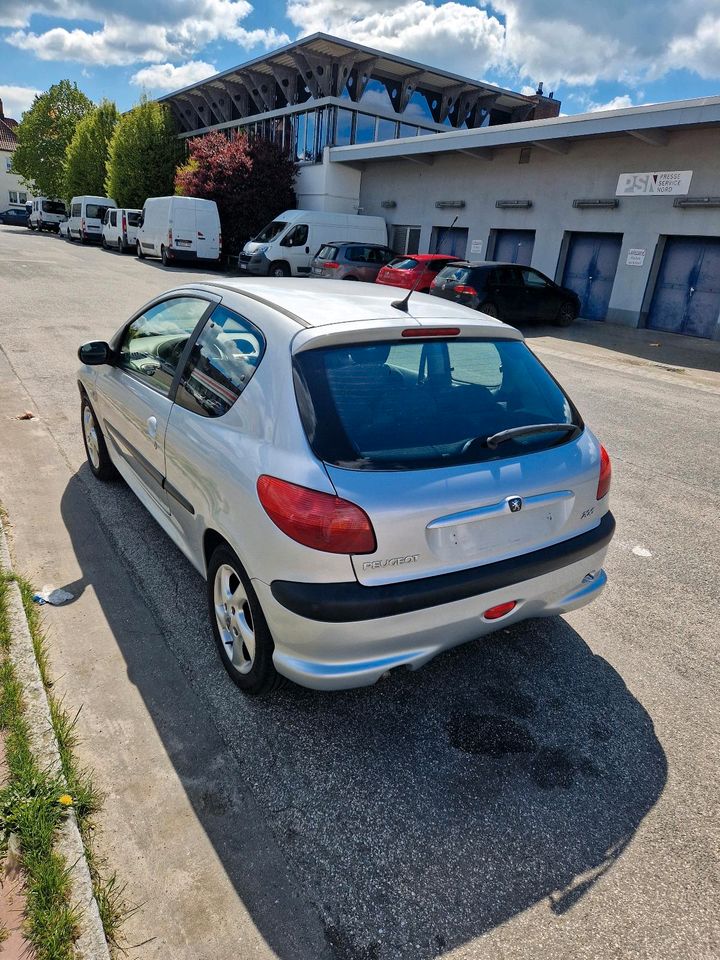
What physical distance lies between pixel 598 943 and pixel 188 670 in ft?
6.29

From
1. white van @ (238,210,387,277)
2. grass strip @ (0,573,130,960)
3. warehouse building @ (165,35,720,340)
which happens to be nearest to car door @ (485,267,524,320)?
warehouse building @ (165,35,720,340)

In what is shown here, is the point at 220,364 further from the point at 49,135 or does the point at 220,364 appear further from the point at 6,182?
the point at 6,182

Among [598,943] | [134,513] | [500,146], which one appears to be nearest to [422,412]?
[598,943]

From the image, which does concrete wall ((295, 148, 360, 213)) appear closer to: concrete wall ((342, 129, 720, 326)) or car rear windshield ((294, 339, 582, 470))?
concrete wall ((342, 129, 720, 326))

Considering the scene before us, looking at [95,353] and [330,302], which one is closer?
[330,302]

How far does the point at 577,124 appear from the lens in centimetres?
1667

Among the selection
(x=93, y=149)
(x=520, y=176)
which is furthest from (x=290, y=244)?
(x=93, y=149)

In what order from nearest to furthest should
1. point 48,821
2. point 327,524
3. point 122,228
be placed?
point 48,821 < point 327,524 < point 122,228

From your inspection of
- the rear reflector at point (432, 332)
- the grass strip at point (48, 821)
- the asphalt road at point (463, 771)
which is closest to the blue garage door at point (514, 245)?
the asphalt road at point (463, 771)

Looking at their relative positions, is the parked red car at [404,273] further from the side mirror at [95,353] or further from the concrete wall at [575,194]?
the side mirror at [95,353]

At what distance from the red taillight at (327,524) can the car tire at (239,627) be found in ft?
1.34

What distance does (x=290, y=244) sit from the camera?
73.5ft

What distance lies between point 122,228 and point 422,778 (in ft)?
104

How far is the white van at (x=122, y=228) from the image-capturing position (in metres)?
29.2
